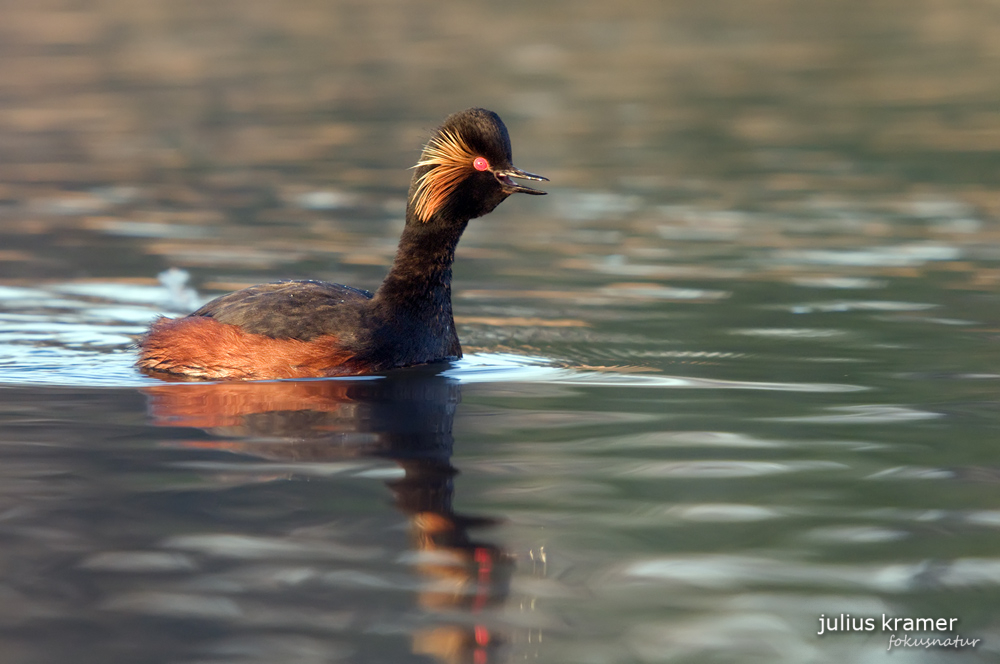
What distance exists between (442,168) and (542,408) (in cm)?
207

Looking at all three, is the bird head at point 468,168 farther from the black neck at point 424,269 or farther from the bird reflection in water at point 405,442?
the bird reflection in water at point 405,442

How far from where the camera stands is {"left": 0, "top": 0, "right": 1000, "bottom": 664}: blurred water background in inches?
220

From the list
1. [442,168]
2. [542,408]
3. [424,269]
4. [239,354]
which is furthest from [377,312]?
[542,408]

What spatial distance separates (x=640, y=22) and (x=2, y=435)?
36.4 m

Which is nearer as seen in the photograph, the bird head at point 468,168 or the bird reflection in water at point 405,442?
the bird reflection in water at point 405,442

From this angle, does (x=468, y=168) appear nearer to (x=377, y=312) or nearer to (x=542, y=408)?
(x=377, y=312)

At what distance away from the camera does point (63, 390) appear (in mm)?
A: 9383

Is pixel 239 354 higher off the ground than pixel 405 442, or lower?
higher

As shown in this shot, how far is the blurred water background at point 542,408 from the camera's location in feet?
18.4

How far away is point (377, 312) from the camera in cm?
988

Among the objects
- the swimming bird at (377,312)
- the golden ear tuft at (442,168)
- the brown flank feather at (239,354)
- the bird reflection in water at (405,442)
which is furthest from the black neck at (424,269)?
the brown flank feather at (239,354)

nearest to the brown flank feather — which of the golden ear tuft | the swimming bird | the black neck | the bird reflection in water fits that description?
the swimming bird

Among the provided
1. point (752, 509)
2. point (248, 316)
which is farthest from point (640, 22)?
point (752, 509)

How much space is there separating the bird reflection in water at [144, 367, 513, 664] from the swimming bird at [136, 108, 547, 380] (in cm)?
18
